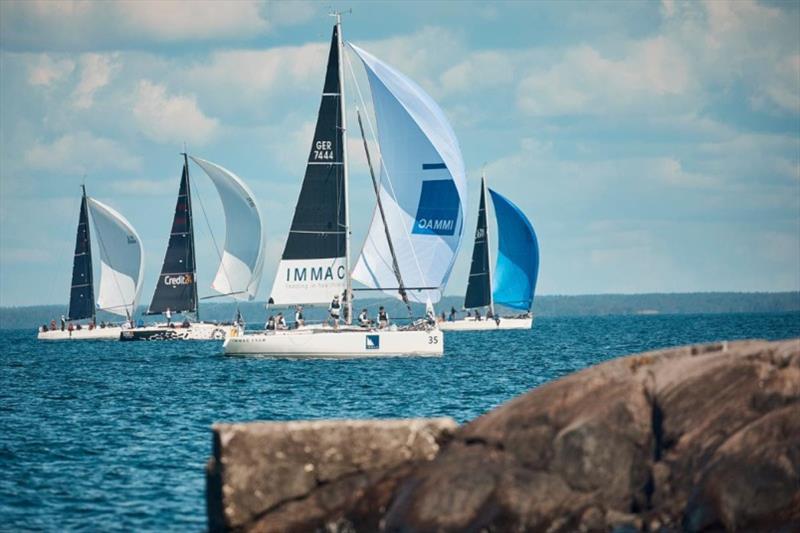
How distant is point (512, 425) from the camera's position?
12398 mm

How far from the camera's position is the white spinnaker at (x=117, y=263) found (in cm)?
9869

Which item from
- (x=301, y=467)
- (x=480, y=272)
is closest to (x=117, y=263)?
(x=480, y=272)

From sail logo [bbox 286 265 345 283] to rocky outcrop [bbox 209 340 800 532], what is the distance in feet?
118

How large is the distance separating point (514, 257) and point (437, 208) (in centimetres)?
5378

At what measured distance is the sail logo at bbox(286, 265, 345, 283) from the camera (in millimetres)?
48844

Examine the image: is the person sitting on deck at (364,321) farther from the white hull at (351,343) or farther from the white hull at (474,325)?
the white hull at (474,325)

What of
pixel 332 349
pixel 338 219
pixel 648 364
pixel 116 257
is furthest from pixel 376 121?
pixel 116 257

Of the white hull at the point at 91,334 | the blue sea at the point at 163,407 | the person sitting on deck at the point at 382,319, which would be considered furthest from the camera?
the white hull at the point at 91,334

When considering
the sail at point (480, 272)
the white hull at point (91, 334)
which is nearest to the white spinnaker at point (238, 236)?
the white hull at point (91, 334)

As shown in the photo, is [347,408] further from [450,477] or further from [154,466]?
[450,477]

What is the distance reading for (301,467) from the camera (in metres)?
12.5

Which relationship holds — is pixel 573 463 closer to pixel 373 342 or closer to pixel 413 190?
pixel 373 342

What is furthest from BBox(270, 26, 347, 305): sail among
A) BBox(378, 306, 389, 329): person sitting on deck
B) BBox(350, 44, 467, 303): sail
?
BBox(378, 306, 389, 329): person sitting on deck

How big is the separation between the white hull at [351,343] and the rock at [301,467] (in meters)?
34.4
